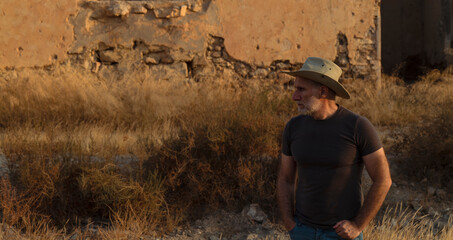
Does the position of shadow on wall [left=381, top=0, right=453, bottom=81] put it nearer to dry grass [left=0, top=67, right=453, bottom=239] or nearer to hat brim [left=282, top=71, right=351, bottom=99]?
dry grass [left=0, top=67, right=453, bottom=239]

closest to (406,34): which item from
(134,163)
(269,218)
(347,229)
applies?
(269,218)

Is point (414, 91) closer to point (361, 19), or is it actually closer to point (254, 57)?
point (361, 19)

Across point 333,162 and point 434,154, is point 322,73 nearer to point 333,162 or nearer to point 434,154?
point 333,162

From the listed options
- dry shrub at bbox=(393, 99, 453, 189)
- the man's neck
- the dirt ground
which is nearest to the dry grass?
dry shrub at bbox=(393, 99, 453, 189)

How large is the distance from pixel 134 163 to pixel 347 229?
10.1 feet

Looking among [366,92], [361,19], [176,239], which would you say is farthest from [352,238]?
[361,19]

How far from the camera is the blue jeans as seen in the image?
2213 mm

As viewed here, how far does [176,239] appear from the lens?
3.89m

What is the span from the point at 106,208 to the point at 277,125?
6.94ft

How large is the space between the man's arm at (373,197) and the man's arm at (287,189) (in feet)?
1.05

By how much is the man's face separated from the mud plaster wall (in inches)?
239

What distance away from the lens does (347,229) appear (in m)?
2.15

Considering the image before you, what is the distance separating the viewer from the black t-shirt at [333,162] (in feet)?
7.16

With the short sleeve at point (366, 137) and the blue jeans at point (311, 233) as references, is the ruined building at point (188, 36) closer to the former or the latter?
the blue jeans at point (311, 233)
